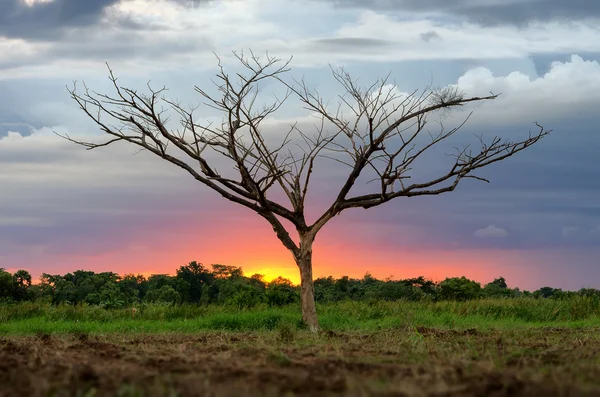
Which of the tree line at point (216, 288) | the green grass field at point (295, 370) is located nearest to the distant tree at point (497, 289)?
the tree line at point (216, 288)

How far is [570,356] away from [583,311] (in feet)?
52.0

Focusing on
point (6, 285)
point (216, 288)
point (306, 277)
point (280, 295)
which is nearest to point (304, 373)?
point (306, 277)

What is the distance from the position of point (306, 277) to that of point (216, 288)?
22880 mm

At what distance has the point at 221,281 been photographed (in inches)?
1496

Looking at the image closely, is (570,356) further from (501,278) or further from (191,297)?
(501,278)

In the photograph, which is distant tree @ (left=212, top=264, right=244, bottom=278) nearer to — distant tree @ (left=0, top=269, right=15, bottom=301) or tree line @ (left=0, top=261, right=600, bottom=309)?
tree line @ (left=0, top=261, right=600, bottom=309)

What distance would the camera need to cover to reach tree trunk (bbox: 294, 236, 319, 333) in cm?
1537

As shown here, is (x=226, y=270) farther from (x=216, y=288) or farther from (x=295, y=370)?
(x=295, y=370)

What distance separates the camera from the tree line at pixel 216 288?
30.1 meters

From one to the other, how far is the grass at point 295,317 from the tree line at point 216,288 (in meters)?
4.65

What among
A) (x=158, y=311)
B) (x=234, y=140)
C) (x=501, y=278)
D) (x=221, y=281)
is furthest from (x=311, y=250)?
(x=501, y=278)

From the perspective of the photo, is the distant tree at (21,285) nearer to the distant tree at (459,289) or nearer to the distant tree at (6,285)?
the distant tree at (6,285)

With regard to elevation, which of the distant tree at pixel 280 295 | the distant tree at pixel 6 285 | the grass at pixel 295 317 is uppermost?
the distant tree at pixel 6 285

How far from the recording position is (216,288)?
37719 mm
